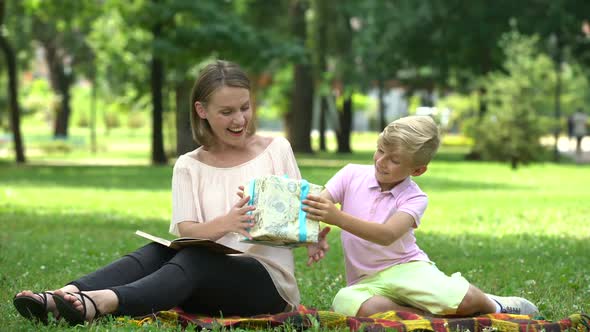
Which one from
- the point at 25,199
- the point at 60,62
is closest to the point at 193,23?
the point at 25,199

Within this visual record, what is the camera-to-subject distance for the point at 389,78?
4312cm

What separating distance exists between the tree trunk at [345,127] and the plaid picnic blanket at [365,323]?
38.4 meters

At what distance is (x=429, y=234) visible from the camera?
11.7 m

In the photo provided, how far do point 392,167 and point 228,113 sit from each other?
95 centimetres

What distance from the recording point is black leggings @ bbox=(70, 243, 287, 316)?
5.16 m

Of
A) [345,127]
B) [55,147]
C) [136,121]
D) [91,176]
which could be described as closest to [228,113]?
[91,176]

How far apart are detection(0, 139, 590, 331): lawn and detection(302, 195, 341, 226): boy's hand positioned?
42.2 inches

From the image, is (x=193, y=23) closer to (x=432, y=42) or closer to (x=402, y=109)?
(x=432, y=42)

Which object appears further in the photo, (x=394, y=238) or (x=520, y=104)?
(x=520, y=104)

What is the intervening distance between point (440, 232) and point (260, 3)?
86.2 feet

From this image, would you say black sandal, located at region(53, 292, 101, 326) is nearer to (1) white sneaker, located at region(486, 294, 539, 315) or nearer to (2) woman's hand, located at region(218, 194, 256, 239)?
(2) woman's hand, located at region(218, 194, 256, 239)

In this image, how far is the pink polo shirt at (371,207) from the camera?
5.50m

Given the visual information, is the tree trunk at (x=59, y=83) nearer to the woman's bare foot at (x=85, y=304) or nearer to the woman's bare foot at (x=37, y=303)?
the woman's bare foot at (x=37, y=303)

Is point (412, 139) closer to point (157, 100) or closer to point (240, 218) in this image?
point (240, 218)
